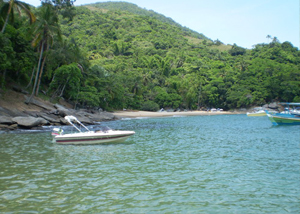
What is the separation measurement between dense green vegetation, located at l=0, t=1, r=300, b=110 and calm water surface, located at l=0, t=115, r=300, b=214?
834 inches

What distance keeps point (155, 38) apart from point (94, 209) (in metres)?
165

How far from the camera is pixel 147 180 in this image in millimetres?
11594

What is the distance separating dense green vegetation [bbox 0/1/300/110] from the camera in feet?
131

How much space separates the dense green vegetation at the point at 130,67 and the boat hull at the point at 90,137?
50.8 feet

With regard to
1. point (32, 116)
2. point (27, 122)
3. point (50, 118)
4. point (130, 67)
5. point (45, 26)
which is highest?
point (130, 67)

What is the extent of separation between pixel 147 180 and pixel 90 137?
1023 centimetres

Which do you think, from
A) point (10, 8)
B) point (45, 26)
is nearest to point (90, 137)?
point (10, 8)

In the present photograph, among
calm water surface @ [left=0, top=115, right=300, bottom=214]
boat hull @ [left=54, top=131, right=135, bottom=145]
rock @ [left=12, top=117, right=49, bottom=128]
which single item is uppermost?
rock @ [left=12, top=117, right=49, bottom=128]

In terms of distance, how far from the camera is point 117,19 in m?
185

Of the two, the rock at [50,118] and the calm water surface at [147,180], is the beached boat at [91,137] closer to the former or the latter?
the calm water surface at [147,180]

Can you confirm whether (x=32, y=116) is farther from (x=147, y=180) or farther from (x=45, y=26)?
(x=147, y=180)

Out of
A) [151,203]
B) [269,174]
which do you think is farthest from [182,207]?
[269,174]

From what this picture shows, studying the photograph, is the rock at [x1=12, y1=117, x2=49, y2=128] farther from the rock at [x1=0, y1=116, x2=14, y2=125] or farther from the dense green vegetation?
the dense green vegetation

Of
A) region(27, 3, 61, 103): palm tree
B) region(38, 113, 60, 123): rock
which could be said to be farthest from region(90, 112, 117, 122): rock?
region(27, 3, 61, 103): palm tree
